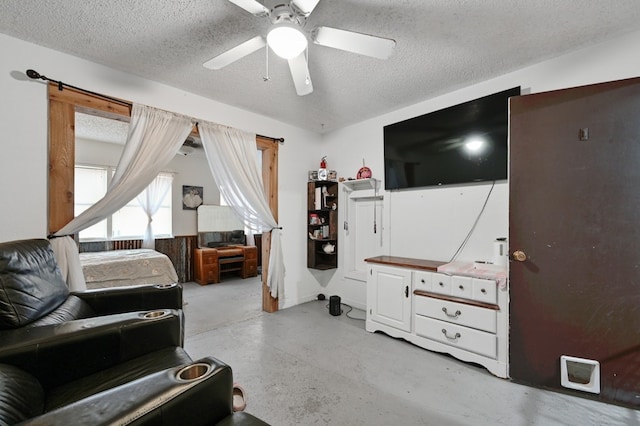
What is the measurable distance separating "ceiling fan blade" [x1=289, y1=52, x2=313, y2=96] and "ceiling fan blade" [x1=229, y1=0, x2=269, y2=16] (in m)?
0.38

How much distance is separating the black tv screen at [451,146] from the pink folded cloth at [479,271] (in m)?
0.81

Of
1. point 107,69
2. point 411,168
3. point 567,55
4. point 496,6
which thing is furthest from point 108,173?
point 567,55

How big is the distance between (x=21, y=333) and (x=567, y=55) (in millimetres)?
3933

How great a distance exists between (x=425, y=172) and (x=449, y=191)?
32cm

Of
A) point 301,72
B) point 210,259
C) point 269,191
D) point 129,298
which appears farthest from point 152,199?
point 301,72

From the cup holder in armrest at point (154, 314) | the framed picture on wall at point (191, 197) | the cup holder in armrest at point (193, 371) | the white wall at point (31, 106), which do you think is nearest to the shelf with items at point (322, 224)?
the white wall at point (31, 106)

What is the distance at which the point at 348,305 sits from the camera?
12.2 feet

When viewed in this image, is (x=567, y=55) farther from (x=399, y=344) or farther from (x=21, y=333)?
(x=21, y=333)

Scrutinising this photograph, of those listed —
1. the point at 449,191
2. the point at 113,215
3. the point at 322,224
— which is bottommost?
the point at 322,224

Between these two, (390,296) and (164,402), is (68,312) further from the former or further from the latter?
(390,296)

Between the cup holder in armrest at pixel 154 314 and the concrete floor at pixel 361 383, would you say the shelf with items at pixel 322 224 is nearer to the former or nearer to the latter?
the concrete floor at pixel 361 383

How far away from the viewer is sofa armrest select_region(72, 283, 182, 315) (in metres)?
1.75

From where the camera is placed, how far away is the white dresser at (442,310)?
2070 mm

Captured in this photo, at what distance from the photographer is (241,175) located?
303 centimetres
